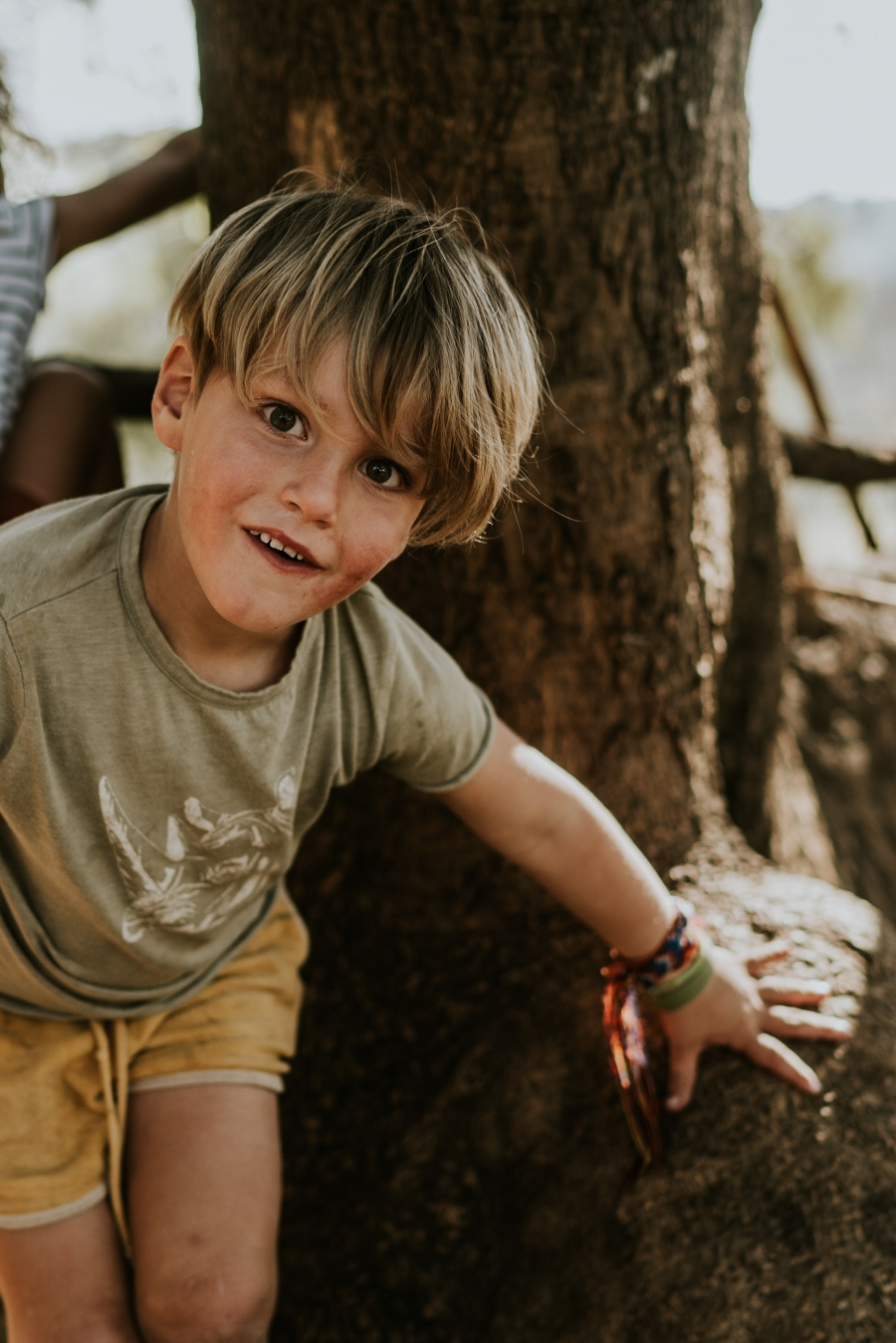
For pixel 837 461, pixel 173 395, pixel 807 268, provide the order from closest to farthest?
1. pixel 173 395
2. pixel 837 461
3. pixel 807 268

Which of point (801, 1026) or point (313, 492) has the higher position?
point (313, 492)

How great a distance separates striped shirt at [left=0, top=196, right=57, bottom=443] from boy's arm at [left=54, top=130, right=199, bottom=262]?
0.05m

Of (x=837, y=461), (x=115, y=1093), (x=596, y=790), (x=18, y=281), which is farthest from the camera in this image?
(x=837, y=461)

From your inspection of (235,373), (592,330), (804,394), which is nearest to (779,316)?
(804,394)

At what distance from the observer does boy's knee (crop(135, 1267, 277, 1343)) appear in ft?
4.46

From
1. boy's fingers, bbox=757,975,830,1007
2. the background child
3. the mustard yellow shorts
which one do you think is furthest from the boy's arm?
boy's fingers, bbox=757,975,830,1007

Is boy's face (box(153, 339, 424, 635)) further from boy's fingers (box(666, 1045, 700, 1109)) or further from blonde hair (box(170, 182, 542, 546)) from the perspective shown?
boy's fingers (box(666, 1045, 700, 1109))

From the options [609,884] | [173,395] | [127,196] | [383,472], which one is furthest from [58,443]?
[609,884]

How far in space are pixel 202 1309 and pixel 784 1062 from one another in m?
0.87

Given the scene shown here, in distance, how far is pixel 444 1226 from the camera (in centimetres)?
163

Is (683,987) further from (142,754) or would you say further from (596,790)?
(142,754)

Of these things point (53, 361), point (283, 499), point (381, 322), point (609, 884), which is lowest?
point (609, 884)

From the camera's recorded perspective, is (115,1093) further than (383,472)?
Yes

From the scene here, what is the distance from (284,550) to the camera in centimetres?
117
